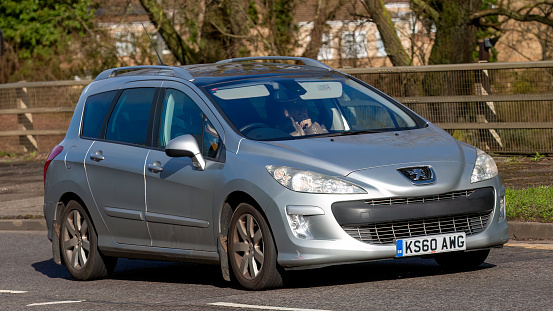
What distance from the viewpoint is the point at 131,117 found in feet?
29.5

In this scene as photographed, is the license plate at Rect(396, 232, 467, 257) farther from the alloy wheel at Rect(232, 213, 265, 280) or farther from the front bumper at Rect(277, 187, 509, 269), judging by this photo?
the alloy wheel at Rect(232, 213, 265, 280)

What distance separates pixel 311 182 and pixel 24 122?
653 inches

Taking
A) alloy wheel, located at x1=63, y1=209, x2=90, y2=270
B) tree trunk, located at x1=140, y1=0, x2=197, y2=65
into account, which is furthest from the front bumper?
tree trunk, located at x1=140, y1=0, x2=197, y2=65

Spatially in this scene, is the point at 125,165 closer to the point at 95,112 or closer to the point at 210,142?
the point at 210,142

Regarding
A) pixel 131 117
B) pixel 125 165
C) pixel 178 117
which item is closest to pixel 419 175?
pixel 178 117

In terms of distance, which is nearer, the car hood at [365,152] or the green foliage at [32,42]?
the car hood at [365,152]

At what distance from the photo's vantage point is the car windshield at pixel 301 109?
800 centimetres

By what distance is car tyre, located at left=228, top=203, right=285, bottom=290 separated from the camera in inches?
287

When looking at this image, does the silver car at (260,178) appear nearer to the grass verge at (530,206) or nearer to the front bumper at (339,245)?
the front bumper at (339,245)

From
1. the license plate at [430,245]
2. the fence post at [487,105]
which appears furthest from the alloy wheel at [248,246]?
the fence post at [487,105]

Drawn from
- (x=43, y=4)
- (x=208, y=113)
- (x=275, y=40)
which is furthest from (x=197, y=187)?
(x=43, y=4)

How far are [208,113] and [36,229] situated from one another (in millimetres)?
6213

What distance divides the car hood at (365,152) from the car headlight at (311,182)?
0.05 m

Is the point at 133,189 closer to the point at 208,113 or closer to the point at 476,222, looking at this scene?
the point at 208,113
